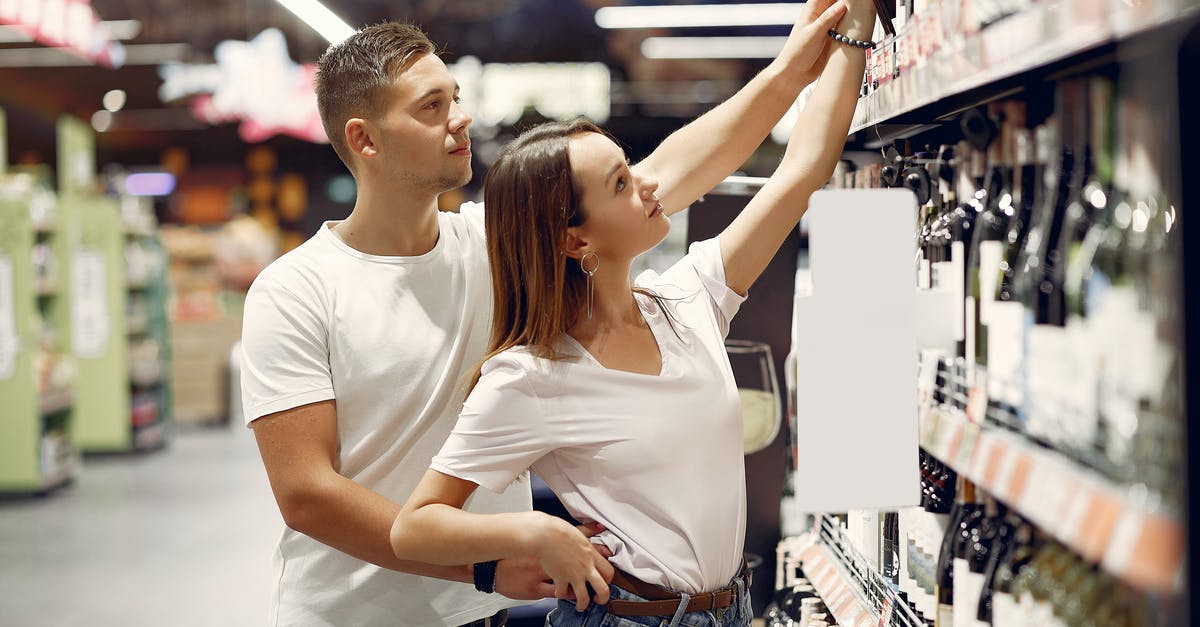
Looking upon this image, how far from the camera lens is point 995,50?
3.58 feet

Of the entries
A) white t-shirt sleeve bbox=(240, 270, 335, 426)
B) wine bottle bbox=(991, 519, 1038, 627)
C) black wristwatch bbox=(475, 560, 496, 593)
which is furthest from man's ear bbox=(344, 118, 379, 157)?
wine bottle bbox=(991, 519, 1038, 627)

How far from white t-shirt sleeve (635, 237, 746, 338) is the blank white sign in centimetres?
46

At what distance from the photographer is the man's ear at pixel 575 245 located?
5.30ft

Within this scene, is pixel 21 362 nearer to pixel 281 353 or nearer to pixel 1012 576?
pixel 281 353

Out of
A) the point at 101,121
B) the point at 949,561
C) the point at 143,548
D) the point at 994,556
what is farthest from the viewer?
the point at 101,121

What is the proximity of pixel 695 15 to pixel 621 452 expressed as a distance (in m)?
Result: 9.02

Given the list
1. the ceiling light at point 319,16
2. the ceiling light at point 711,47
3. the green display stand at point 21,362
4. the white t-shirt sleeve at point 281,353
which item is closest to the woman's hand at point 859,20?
the white t-shirt sleeve at point 281,353

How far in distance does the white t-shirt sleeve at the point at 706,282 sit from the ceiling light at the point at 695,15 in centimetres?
732

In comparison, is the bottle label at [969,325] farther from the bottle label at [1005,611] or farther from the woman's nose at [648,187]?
→ the woman's nose at [648,187]

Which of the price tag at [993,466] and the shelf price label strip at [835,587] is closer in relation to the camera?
the price tag at [993,466]

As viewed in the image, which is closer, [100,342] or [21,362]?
[21,362]

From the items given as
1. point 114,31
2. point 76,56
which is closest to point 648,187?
point 114,31

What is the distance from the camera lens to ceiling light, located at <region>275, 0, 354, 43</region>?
109 inches

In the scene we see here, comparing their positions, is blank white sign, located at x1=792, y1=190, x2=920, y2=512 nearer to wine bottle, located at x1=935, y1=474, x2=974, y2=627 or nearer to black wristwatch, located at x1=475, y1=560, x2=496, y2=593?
wine bottle, located at x1=935, y1=474, x2=974, y2=627
